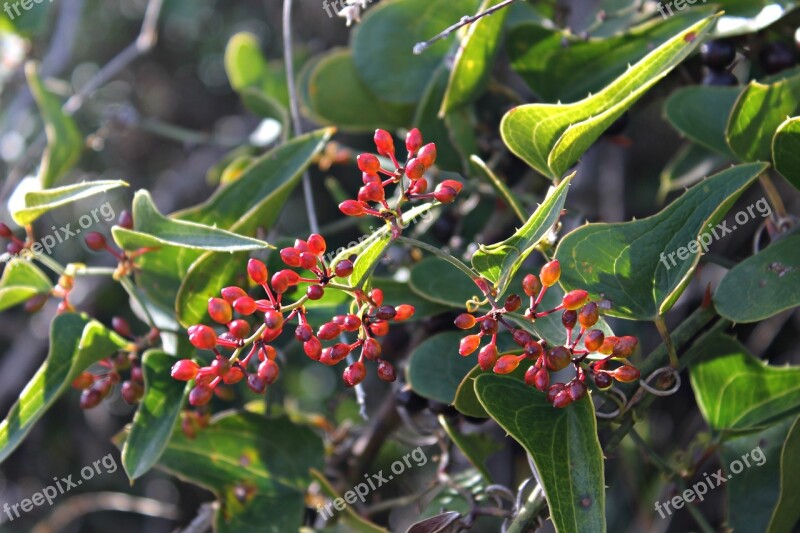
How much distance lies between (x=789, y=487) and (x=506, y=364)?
0.46 metres

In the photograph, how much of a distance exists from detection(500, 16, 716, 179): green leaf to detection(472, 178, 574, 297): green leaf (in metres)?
0.13

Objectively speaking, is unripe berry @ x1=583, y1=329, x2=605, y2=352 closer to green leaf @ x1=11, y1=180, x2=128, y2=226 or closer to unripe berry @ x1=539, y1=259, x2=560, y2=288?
unripe berry @ x1=539, y1=259, x2=560, y2=288

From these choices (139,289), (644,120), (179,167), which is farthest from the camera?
(179,167)

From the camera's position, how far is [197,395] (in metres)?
0.92

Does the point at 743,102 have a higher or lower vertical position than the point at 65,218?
higher

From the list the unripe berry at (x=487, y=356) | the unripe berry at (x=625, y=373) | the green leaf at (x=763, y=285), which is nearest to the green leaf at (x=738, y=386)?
the green leaf at (x=763, y=285)

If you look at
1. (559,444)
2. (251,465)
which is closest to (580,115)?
(559,444)

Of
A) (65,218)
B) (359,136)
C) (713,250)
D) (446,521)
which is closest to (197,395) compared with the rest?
(446,521)

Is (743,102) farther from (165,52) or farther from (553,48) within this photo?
(165,52)

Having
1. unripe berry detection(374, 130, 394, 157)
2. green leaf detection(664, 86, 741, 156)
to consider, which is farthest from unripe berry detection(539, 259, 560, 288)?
green leaf detection(664, 86, 741, 156)

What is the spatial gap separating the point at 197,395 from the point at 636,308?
51 centimetres

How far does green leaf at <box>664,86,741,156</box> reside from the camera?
3.92ft

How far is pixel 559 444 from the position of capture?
0.94 metres

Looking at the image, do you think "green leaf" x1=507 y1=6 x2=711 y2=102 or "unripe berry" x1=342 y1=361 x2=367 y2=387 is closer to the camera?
"unripe berry" x1=342 y1=361 x2=367 y2=387
